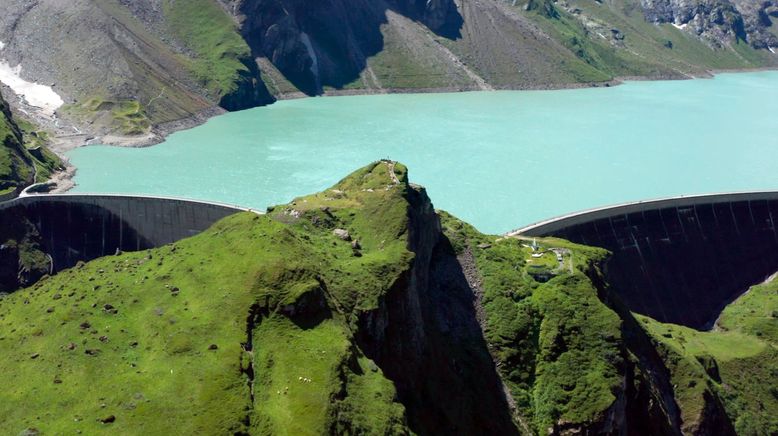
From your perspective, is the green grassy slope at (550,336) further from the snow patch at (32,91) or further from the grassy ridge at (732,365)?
A: the snow patch at (32,91)

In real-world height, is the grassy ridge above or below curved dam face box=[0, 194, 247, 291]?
below

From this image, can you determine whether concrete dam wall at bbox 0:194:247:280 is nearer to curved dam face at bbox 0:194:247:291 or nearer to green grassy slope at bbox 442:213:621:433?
curved dam face at bbox 0:194:247:291

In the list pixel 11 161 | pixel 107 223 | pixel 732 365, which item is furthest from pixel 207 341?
pixel 11 161

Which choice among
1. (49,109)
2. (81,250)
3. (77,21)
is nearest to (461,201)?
(81,250)

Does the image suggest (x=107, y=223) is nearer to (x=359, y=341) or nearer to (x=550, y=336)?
(x=359, y=341)

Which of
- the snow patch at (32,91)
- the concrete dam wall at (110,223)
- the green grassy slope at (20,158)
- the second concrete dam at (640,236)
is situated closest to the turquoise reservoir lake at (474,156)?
the green grassy slope at (20,158)

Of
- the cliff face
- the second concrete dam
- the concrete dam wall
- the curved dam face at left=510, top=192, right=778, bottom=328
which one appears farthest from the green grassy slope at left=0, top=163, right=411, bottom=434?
the cliff face
